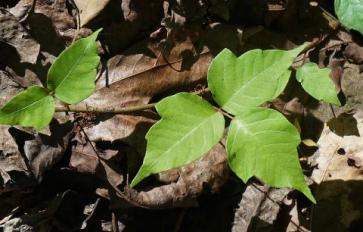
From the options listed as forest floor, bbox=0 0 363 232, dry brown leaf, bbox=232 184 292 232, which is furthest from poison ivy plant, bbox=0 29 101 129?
dry brown leaf, bbox=232 184 292 232

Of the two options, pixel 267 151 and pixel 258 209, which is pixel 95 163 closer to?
pixel 258 209

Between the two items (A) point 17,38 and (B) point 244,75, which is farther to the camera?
(A) point 17,38

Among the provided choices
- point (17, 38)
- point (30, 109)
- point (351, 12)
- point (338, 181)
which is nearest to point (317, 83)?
point (351, 12)

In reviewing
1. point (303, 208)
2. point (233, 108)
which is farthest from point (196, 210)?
point (233, 108)

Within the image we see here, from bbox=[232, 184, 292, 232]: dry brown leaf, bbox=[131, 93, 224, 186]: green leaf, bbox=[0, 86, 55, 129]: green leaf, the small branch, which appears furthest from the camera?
bbox=[232, 184, 292, 232]: dry brown leaf

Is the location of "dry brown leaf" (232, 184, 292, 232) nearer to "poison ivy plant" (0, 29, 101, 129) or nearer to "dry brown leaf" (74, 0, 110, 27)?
"poison ivy plant" (0, 29, 101, 129)

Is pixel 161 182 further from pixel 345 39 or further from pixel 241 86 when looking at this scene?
pixel 345 39
